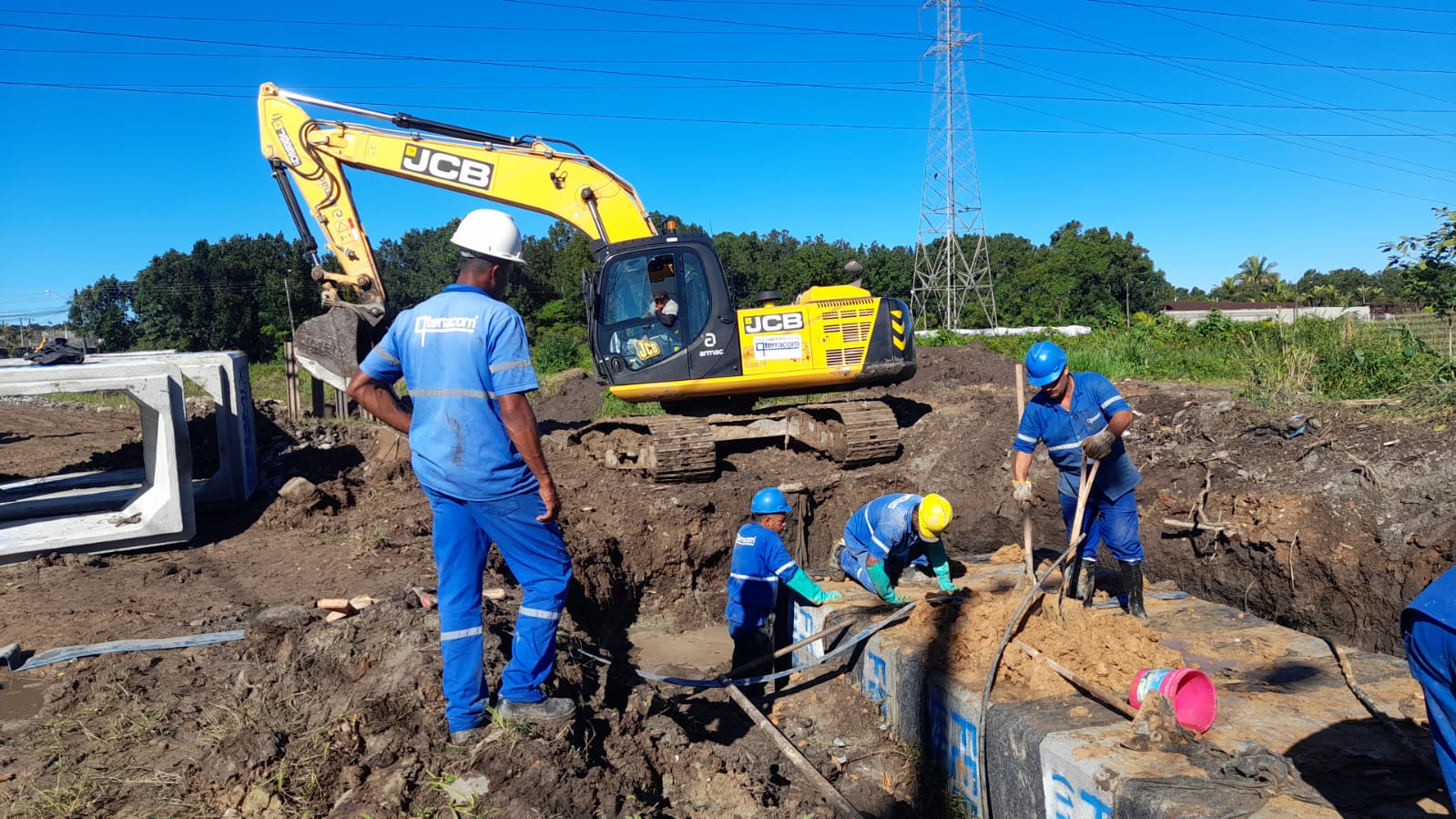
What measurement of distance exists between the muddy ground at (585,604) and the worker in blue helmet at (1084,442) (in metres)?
0.46

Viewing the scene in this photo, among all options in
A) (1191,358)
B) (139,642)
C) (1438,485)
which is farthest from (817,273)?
(139,642)

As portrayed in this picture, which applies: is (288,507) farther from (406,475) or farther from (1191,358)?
(1191,358)

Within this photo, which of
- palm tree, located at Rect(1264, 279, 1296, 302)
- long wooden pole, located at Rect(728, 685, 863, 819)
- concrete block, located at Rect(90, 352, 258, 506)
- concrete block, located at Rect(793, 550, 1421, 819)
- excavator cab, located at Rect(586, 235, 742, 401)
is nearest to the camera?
concrete block, located at Rect(793, 550, 1421, 819)

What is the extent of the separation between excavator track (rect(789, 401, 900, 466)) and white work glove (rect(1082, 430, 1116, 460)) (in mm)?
4374

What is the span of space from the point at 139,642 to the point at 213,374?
161 inches

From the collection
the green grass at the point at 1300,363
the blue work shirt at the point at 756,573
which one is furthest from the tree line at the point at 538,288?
the blue work shirt at the point at 756,573

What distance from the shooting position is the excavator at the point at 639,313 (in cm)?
920

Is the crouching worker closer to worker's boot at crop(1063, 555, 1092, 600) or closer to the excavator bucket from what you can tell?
worker's boot at crop(1063, 555, 1092, 600)

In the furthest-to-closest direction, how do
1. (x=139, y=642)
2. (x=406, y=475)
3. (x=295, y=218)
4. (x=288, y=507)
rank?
(x=295, y=218) → (x=406, y=475) → (x=288, y=507) → (x=139, y=642)

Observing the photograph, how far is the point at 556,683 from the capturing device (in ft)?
12.3

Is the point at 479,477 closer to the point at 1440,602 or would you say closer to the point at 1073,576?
the point at 1440,602

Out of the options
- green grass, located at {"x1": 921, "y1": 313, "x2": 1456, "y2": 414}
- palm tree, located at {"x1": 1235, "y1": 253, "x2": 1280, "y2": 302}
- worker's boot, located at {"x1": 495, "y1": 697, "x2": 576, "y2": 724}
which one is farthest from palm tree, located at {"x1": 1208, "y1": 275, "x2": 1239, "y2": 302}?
worker's boot, located at {"x1": 495, "y1": 697, "x2": 576, "y2": 724}

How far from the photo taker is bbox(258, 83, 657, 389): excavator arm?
9594 millimetres

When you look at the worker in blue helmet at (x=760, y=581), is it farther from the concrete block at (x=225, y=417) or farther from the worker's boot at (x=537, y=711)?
the concrete block at (x=225, y=417)
